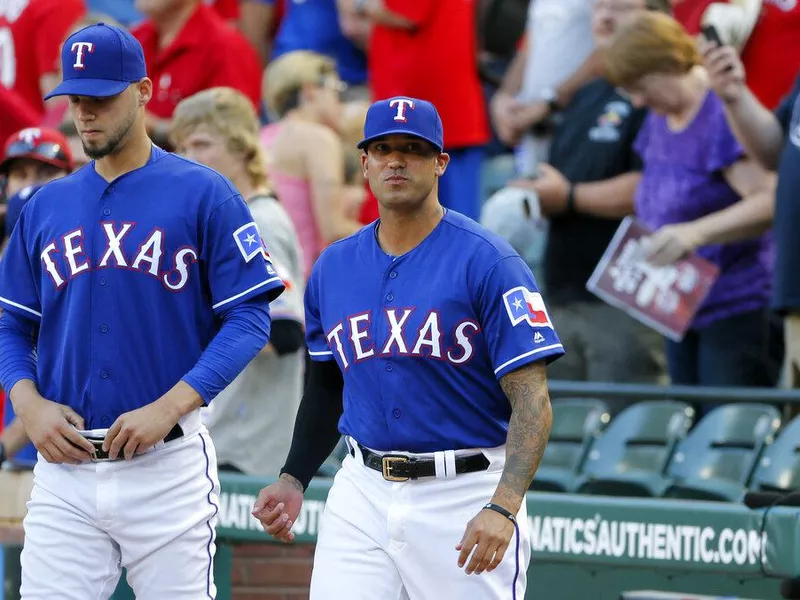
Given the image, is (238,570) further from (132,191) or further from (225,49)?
(225,49)

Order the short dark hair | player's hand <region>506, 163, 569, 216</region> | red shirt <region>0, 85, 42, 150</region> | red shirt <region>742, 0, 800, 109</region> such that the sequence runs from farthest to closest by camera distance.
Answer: red shirt <region>0, 85, 42, 150</region> < the short dark hair < player's hand <region>506, 163, 569, 216</region> < red shirt <region>742, 0, 800, 109</region>

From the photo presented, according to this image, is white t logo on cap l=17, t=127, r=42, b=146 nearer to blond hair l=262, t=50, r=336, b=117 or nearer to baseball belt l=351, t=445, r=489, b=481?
blond hair l=262, t=50, r=336, b=117

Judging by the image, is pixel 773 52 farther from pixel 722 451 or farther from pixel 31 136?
pixel 31 136

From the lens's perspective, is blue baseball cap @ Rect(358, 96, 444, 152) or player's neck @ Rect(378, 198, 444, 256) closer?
blue baseball cap @ Rect(358, 96, 444, 152)

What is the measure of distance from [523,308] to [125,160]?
114cm

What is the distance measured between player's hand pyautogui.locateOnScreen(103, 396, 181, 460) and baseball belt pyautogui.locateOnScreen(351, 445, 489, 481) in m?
0.54

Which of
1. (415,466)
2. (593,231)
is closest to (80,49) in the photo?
(415,466)

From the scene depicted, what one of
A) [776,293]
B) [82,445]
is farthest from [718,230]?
[82,445]

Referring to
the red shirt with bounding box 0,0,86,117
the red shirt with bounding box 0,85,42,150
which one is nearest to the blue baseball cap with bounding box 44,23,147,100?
the red shirt with bounding box 0,85,42,150

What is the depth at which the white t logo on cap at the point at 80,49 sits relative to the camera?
4.09m

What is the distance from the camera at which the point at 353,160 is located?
27.0ft

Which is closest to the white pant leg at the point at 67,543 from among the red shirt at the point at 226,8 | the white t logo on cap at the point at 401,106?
the white t logo on cap at the point at 401,106

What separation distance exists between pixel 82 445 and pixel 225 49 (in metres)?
4.25

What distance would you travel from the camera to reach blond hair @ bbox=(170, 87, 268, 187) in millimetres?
5727
